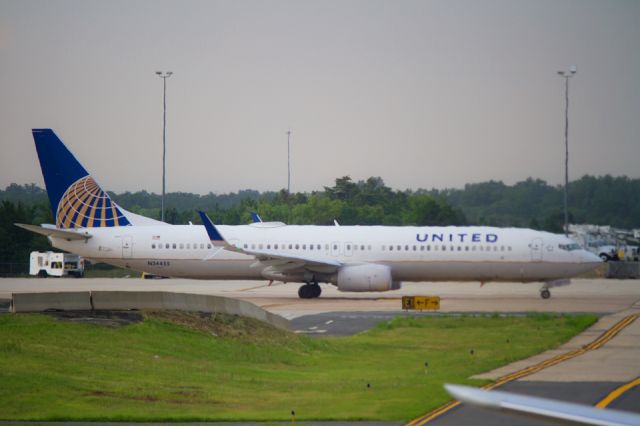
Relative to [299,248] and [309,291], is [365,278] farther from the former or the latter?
[299,248]

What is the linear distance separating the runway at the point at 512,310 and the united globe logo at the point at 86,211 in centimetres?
487

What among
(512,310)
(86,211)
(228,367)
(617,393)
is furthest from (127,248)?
(617,393)

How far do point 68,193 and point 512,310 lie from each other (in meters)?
24.7

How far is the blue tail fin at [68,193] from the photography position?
176ft

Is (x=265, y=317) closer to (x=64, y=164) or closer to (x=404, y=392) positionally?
(x=404, y=392)

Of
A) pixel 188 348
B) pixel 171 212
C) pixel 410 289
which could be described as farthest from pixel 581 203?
pixel 188 348

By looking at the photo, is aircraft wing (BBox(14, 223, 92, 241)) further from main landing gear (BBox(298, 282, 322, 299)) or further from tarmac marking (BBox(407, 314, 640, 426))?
tarmac marking (BBox(407, 314, 640, 426))

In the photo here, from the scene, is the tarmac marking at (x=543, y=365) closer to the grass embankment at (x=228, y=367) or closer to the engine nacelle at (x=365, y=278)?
the grass embankment at (x=228, y=367)

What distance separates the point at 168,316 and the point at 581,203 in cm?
6212

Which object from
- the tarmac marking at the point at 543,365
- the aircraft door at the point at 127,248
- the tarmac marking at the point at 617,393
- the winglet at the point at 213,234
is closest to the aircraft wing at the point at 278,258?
the winglet at the point at 213,234

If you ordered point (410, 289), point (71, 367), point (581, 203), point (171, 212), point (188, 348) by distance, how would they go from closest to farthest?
point (71, 367)
point (188, 348)
point (410, 289)
point (581, 203)
point (171, 212)

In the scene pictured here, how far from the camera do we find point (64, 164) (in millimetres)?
54125

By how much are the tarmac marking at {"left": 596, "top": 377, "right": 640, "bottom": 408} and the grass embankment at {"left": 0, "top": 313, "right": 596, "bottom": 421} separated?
3287 mm

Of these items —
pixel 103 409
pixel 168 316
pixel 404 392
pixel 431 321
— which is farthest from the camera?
pixel 431 321
